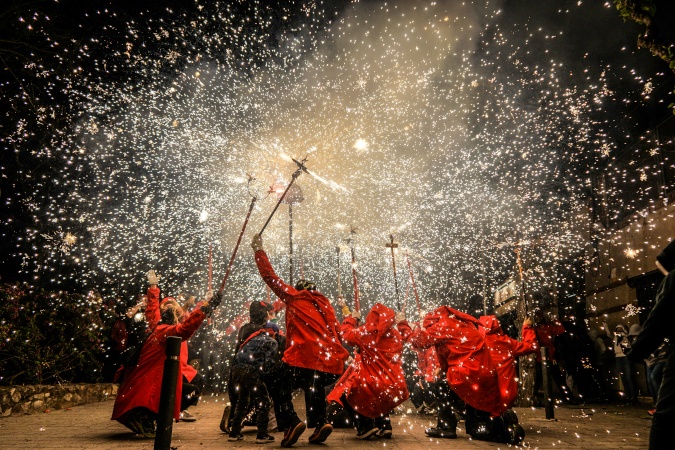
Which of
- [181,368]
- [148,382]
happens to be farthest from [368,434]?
[181,368]

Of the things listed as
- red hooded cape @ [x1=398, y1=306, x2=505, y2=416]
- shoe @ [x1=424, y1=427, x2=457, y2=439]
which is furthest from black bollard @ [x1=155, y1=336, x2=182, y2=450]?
shoe @ [x1=424, y1=427, x2=457, y2=439]

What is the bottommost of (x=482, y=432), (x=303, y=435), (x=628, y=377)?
(x=303, y=435)

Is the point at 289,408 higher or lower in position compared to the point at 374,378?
lower

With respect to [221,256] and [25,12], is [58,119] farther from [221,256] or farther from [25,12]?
[221,256]

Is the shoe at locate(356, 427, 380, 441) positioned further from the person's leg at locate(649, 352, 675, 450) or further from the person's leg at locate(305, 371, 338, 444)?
the person's leg at locate(649, 352, 675, 450)

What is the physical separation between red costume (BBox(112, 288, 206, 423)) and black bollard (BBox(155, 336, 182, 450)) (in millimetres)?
1619

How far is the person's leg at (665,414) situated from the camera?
91.4 inches

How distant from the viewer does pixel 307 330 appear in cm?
494

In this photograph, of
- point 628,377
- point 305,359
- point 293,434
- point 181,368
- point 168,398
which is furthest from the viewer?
point 628,377

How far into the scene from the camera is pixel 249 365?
535 cm

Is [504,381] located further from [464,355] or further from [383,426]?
[383,426]

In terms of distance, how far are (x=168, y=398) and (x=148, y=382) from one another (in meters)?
2.41

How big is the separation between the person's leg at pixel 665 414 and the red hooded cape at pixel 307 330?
323cm

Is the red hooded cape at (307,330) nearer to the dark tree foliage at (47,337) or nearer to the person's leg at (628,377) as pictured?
the dark tree foliage at (47,337)
